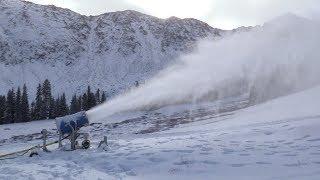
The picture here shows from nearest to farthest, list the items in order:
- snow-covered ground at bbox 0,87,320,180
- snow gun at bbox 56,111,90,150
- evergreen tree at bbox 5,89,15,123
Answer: snow-covered ground at bbox 0,87,320,180, snow gun at bbox 56,111,90,150, evergreen tree at bbox 5,89,15,123

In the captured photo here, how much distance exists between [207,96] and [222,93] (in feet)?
19.9

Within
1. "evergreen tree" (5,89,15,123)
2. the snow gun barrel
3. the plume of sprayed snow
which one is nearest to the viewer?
the snow gun barrel

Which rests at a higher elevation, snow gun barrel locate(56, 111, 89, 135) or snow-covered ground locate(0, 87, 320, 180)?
snow gun barrel locate(56, 111, 89, 135)

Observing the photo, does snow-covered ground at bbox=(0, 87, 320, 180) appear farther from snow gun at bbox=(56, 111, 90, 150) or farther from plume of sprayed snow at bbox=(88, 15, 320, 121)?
plume of sprayed snow at bbox=(88, 15, 320, 121)

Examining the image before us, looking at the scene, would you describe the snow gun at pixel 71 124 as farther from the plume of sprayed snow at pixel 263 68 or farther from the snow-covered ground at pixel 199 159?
the plume of sprayed snow at pixel 263 68

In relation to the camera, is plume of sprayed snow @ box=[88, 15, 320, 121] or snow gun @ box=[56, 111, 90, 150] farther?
plume of sprayed snow @ box=[88, 15, 320, 121]

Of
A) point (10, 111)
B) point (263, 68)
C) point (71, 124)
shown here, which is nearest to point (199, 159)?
point (71, 124)

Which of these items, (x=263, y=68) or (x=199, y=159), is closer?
(x=199, y=159)

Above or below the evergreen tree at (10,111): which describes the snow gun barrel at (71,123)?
below

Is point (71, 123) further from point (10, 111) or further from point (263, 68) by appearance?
point (10, 111)

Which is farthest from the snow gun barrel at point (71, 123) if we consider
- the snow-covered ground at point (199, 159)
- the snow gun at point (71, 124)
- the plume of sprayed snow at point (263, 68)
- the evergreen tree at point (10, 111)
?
the evergreen tree at point (10, 111)

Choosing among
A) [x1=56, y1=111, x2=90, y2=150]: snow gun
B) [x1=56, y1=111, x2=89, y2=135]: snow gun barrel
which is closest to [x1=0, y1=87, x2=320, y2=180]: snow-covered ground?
[x1=56, y1=111, x2=90, y2=150]: snow gun

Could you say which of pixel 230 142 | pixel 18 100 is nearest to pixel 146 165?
pixel 230 142

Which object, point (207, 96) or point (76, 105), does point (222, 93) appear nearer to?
point (207, 96)
